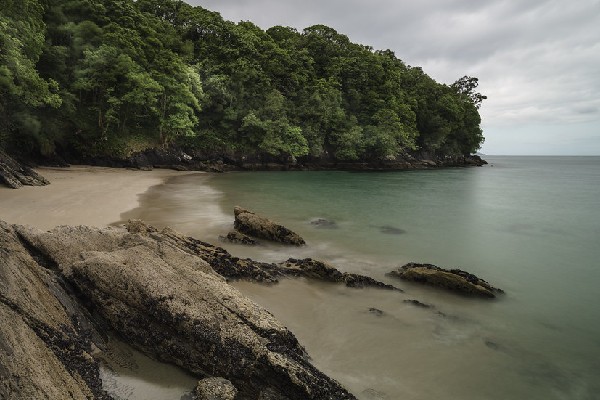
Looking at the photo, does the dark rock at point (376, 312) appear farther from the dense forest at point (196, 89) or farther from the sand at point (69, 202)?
the dense forest at point (196, 89)

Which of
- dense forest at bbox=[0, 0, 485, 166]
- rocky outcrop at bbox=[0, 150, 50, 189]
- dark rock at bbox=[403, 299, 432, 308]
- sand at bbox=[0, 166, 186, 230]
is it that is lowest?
dark rock at bbox=[403, 299, 432, 308]

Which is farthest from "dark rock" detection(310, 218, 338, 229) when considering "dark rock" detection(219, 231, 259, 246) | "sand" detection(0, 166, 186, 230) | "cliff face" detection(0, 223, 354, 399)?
"cliff face" detection(0, 223, 354, 399)

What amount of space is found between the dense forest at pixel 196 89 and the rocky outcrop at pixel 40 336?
15.8 m

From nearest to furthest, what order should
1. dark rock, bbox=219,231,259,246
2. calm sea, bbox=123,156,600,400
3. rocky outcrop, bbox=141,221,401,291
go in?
calm sea, bbox=123,156,600,400
rocky outcrop, bbox=141,221,401,291
dark rock, bbox=219,231,259,246

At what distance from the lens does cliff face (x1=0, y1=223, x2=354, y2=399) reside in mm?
3441

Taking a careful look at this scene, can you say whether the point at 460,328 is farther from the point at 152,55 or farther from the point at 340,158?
the point at 340,158

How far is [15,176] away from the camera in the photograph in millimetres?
16578

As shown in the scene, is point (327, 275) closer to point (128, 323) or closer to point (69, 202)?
point (128, 323)

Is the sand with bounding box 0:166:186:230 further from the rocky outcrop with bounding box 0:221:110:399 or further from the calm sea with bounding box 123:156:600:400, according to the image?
the rocky outcrop with bounding box 0:221:110:399

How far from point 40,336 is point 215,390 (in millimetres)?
1881

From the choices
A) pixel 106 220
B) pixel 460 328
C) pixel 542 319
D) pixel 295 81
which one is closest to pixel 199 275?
pixel 460 328

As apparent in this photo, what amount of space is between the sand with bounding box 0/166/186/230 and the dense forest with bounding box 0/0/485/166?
16.6 ft

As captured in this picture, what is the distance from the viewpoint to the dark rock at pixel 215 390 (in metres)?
3.75

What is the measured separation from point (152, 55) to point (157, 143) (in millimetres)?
8453
